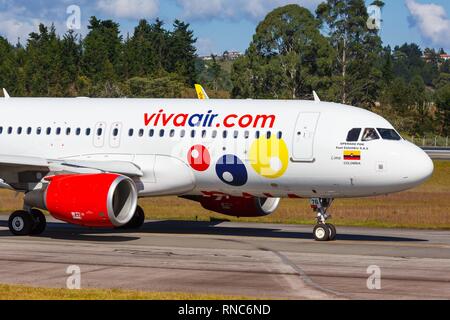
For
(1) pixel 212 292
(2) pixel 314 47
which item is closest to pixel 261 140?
(1) pixel 212 292

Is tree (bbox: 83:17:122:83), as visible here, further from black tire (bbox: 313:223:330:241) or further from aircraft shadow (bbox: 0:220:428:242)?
black tire (bbox: 313:223:330:241)

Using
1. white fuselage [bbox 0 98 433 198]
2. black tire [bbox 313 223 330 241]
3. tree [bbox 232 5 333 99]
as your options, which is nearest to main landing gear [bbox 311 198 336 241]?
black tire [bbox 313 223 330 241]

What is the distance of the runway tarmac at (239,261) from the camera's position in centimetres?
1952

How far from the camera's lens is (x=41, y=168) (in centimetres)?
2898

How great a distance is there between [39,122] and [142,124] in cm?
363

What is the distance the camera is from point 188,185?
29.1 meters

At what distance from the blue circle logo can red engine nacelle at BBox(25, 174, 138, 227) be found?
2.59m

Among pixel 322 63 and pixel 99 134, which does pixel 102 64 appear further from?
pixel 99 134

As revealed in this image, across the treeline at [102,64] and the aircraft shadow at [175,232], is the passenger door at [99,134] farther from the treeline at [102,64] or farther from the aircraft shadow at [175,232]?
the treeline at [102,64]

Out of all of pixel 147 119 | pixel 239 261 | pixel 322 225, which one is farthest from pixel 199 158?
pixel 239 261

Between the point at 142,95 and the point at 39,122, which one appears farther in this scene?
the point at 142,95

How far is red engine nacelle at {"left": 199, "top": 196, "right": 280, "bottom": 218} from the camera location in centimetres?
3189

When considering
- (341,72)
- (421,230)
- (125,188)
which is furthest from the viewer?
(341,72)
